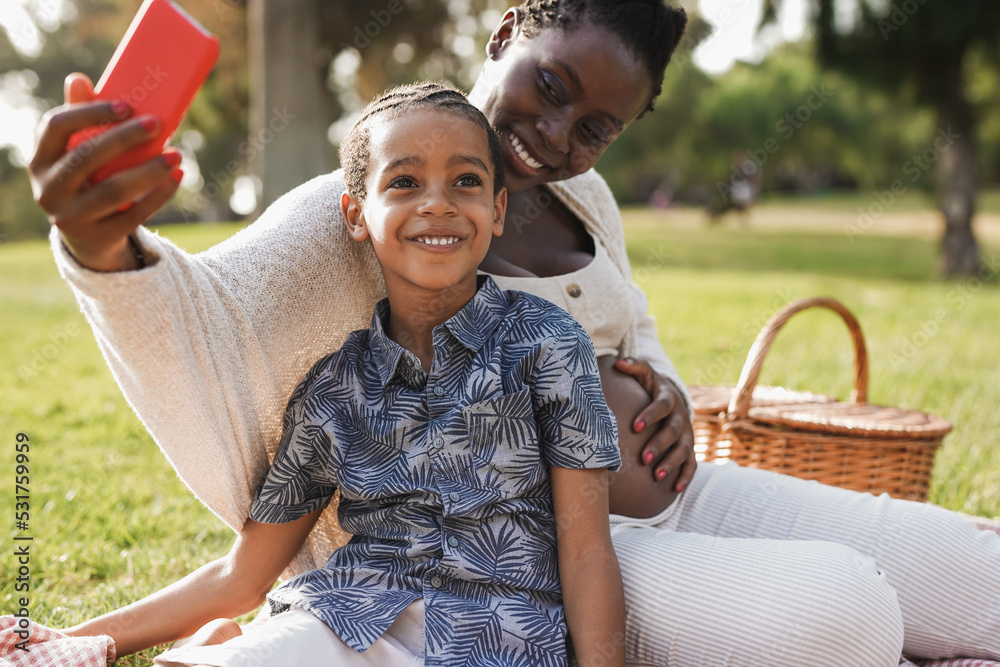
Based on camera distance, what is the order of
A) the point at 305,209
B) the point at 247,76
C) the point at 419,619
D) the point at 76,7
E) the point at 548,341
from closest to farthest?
the point at 419,619
the point at 548,341
the point at 305,209
the point at 247,76
the point at 76,7

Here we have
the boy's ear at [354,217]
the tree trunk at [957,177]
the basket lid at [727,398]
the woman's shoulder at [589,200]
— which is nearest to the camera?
the boy's ear at [354,217]

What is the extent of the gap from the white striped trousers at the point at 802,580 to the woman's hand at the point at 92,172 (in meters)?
1.15

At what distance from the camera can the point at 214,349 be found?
163 cm

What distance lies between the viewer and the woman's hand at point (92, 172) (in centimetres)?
118

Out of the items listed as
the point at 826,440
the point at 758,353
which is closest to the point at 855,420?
the point at 826,440

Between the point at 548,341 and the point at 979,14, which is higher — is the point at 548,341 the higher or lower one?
the lower one

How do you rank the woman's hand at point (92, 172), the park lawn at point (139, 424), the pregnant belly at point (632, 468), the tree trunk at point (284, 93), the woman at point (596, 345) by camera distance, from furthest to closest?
the tree trunk at point (284, 93)
the park lawn at point (139, 424)
the pregnant belly at point (632, 468)
the woman at point (596, 345)
the woman's hand at point (92, 172)

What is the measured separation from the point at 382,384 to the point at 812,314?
22.0 ft

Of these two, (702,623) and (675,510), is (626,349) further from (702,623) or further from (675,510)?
(702,623)

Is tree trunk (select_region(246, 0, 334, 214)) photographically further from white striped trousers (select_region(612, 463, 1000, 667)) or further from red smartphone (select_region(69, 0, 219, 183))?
red smartphone (select_region(69, 0, 219, 183))

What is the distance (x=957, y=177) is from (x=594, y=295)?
10937mm

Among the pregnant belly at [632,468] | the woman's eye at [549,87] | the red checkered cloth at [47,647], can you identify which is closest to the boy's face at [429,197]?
the woman's eye at [549,87]

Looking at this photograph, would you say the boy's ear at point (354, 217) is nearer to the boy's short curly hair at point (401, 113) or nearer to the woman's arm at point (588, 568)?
the boy's short curly hair at point (401, 113)

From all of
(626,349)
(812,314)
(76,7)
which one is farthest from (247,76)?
(626,349)
